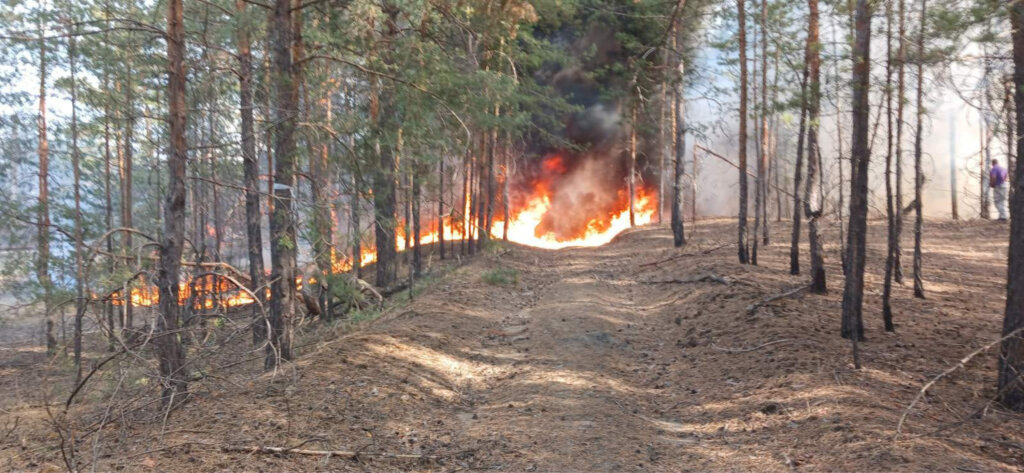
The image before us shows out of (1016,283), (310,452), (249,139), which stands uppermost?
(249,139)

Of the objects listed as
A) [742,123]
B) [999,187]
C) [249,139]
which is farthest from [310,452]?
[999,187]

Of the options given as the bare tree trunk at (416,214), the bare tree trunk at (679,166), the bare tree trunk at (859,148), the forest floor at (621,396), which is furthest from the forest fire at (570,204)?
the bare tree trunk at (859,148)

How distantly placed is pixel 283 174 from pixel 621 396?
16.9 ft

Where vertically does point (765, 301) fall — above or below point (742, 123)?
below

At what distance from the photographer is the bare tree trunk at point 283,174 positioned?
27.6ft

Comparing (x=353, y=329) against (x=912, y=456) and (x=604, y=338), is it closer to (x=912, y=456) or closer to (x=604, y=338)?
(x=604, y=338)

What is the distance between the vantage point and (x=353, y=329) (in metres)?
12.7

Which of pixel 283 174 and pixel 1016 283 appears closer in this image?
pixel 1016 283

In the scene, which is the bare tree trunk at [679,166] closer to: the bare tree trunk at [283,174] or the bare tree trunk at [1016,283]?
the bare tree trunk at [1016,283]

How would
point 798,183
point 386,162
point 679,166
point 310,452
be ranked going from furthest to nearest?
point 679,166, point 798,183, point 386,162, point 310,452

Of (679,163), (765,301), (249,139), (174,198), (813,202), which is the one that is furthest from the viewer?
(679,163)

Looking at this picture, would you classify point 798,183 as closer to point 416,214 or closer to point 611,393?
point 611,393

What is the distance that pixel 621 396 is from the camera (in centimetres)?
845

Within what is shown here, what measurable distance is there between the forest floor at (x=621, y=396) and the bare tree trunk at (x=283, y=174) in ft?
2.70
